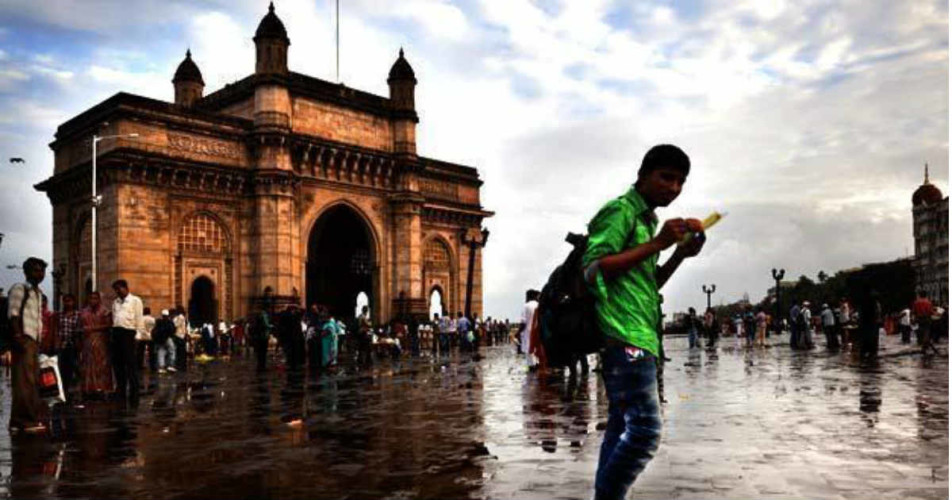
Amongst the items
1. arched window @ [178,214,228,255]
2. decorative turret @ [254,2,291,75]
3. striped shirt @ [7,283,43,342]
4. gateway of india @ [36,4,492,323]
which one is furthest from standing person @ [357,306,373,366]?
decorative turret @ [254,2,291,75]

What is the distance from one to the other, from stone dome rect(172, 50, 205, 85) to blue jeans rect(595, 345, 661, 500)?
44.6 metres

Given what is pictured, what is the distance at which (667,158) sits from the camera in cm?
448

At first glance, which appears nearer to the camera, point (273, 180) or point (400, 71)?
point (273, 180)

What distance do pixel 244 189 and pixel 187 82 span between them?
1090 centimetres

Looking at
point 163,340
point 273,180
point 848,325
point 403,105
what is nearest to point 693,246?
point 163,340

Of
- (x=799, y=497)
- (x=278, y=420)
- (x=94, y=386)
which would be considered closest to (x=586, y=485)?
(x=799, y=497)

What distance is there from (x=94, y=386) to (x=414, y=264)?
30.7m

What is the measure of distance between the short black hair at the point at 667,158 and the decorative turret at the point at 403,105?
128 feet

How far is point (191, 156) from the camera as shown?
35750 mm

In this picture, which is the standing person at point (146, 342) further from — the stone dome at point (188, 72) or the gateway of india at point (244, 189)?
the stone dome at point (188, 72)

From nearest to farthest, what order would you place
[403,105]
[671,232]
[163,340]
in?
[671,232], [163,340], [403,105]

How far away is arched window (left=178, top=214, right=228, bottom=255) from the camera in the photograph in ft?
117

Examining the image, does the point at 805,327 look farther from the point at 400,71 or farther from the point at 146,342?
the point at 400,71

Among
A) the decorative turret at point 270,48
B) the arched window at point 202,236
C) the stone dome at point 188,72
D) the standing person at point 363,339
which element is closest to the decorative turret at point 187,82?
the stone dome at point 188,72
